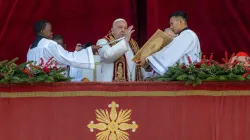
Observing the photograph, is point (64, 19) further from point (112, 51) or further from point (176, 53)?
point (176, 53)

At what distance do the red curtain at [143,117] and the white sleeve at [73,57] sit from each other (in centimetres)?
82

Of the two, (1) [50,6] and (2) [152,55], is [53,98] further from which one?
(1) [50,6]

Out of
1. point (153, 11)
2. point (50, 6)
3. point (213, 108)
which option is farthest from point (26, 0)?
point (213, 108)

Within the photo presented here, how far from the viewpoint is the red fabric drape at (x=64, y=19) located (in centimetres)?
1032

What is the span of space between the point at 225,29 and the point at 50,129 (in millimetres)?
4448

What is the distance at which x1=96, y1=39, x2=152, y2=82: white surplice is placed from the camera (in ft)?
26.4

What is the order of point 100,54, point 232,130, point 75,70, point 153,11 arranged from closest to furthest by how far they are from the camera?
point 232,130 → point 100,54 → point 75,70 → point 153,11

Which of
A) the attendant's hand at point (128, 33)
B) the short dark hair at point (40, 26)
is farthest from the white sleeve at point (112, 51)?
the short dark hair at point (40, 26)

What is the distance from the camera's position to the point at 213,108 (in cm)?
700

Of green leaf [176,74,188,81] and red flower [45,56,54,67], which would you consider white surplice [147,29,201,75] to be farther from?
red flower [45,56,54,67]

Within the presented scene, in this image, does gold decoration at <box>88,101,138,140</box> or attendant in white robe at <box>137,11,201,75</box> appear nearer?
gold decoration at <box>88,101,138,140</box>

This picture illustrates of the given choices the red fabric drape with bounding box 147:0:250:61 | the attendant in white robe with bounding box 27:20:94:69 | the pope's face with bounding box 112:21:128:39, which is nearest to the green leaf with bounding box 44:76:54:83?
the attendant in white robe with bounding box 27:20:94:69

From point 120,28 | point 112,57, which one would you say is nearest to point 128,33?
point 120,28

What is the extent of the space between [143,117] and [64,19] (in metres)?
3.95
